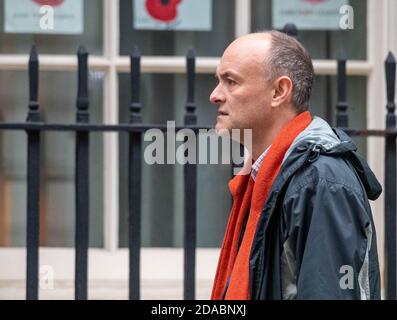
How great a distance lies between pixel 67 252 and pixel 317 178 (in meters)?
2.95

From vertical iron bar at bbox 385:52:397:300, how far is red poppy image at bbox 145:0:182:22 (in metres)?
1.50

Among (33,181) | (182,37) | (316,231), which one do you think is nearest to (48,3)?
(182,37)

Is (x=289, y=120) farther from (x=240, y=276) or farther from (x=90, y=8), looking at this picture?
(x=90, y=8)

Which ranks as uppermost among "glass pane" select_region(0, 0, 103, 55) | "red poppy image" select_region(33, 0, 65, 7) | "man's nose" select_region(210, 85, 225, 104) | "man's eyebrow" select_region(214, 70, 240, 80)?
"red poppy image" select_region(33, 0, 65, 7)

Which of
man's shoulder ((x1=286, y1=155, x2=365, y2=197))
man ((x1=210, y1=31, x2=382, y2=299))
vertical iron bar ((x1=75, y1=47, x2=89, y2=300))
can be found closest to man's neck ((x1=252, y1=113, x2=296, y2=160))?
man ((x1=210, y1=31, x2=382, y2=299))

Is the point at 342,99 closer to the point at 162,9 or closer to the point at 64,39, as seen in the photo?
the point at 162,9

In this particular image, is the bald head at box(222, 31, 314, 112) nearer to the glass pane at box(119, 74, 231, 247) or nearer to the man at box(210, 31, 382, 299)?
the man at box(210, 31, 382, 299)

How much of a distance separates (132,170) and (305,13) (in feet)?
5.71

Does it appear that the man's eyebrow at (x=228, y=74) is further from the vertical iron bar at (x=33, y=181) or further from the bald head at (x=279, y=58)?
the vertical iron bar at (x=33, y=181)

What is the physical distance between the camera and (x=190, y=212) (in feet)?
14.0

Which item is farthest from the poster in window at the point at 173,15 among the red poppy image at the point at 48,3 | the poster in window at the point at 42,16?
the red poppy image at the point at 48,3

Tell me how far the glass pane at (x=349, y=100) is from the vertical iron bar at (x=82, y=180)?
1641mm

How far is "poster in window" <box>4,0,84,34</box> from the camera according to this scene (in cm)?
519

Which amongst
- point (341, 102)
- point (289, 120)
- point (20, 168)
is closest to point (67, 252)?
point (20, 168)
